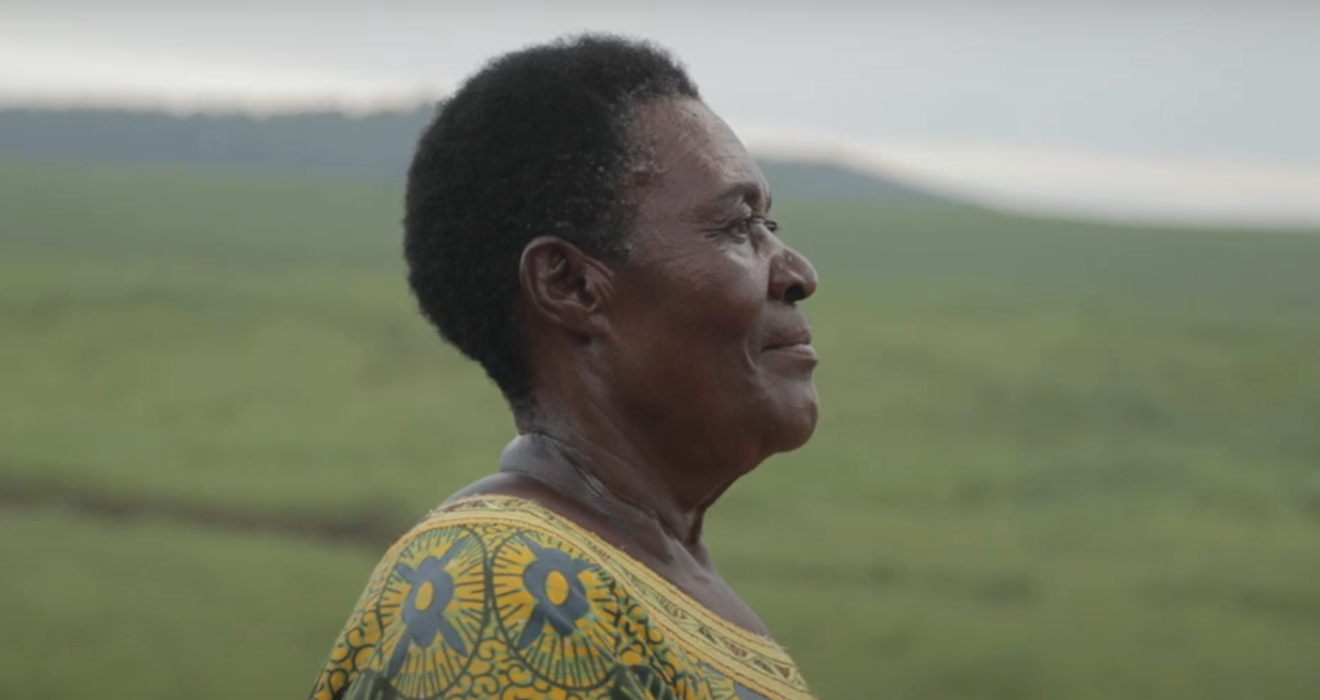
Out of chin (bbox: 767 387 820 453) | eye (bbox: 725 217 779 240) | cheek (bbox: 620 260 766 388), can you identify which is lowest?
chin (bbox: 767 387 820 453)

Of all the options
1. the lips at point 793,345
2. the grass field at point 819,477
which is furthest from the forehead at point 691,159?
the grass field at point 819,477

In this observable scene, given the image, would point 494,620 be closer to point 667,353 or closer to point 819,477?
point 667,353

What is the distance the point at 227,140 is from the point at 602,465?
516 inches

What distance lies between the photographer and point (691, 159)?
1.72 metres

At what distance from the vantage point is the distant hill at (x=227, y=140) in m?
13.6

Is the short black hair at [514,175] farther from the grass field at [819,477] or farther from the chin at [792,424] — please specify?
the grass field at [819,477]

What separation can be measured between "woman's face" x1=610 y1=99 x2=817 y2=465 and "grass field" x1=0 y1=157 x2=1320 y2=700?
5753 mm

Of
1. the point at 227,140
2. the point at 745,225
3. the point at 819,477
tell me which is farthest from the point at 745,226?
the point at 227,140

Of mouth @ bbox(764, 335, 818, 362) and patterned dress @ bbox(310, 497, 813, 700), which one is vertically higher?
mouth @ bbox(764, 335, 818, 362)

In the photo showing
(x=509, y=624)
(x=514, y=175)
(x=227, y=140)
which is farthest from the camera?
(x=227, y=140)

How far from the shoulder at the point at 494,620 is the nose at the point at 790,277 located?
1.07 feet

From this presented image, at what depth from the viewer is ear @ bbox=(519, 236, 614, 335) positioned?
5.57 feet

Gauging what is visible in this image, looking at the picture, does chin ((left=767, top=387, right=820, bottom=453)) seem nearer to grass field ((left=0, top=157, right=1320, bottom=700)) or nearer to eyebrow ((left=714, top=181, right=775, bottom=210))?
eyebrow ((left=714, top=181, right=775, bottom=210))

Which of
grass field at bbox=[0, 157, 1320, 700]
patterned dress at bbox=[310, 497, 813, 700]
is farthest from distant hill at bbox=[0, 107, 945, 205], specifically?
patterned dress at bbox=[310, 497, 813, 700]
